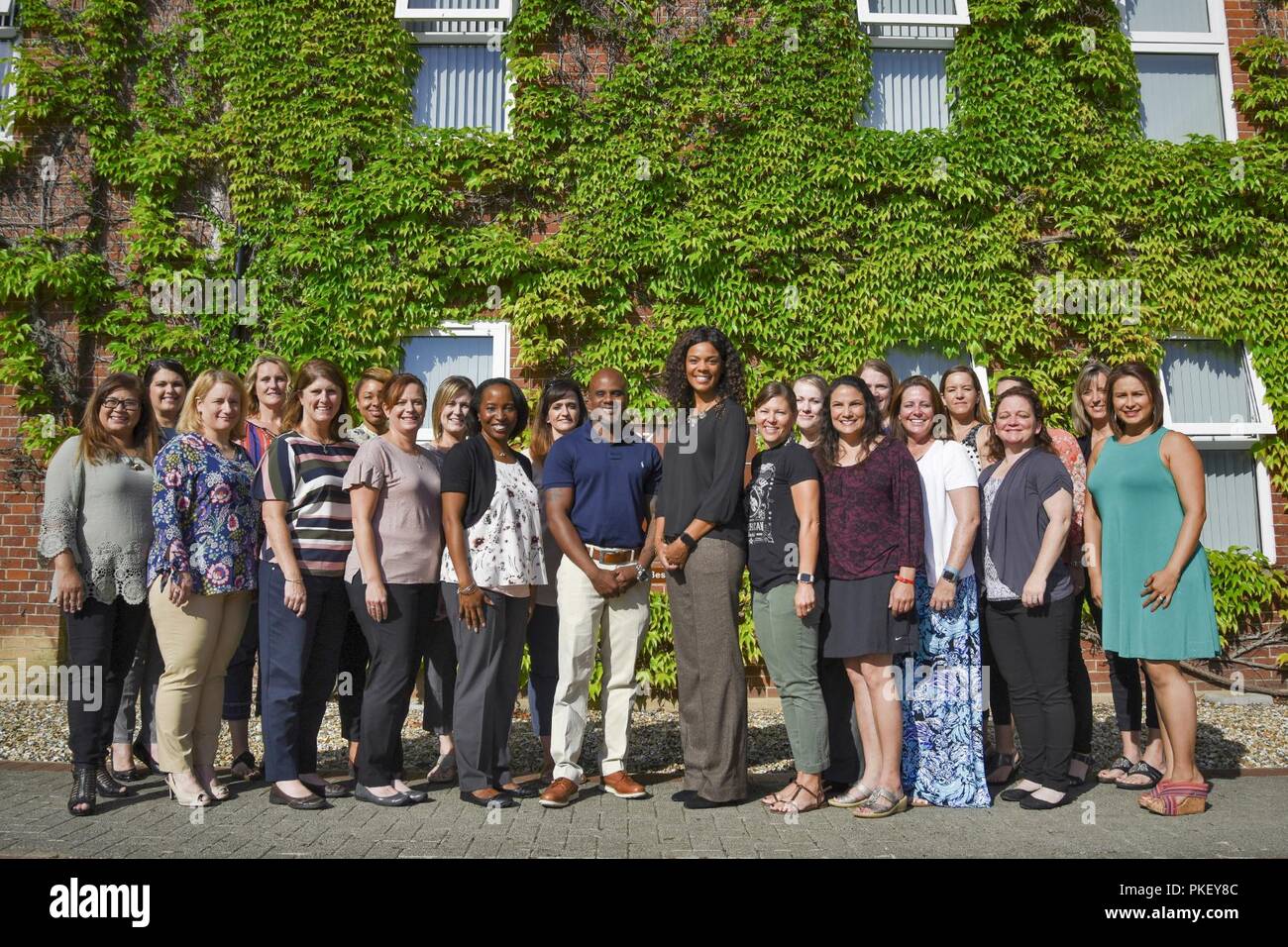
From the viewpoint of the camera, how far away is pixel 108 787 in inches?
192

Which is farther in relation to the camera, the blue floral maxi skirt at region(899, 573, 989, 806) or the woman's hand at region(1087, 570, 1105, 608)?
the woman's hand at region(1087, 570, 1105, 608)

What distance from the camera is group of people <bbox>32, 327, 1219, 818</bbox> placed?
4.62 meters

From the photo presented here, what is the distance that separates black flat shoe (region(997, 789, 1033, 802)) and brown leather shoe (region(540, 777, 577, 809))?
224 cm

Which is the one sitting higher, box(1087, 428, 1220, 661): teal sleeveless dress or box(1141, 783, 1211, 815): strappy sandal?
box(1087, 428, 1220, 661): teal sleeveless dress

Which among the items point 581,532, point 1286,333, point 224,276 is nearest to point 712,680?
point 581,532

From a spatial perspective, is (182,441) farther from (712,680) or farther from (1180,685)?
(1180,685)

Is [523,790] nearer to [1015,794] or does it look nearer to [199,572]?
[199,572]

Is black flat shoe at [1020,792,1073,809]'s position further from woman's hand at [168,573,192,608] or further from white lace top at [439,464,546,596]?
woman's hand at [168,573,192,608]

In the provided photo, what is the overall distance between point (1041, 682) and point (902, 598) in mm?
941

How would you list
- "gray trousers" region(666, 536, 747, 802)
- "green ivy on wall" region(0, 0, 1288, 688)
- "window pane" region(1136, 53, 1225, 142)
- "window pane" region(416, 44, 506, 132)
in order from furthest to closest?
"window pane" region(1136, 53, 1225, 142) < "window pane" region(416, 44, 506, 132) < "green ivy on wall" region(0, 0, 1288, 688) < "gray trousers" region(666, 536, 747, 802)

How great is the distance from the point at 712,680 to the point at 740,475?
40.6 inches

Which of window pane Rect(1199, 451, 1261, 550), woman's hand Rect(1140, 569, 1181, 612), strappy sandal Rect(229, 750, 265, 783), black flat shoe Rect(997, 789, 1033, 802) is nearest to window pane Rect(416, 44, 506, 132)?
strappy sandal Rect(229, 750, 265, 783)

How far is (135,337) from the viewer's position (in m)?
8.20

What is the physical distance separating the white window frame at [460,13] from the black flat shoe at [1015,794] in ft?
24.9
